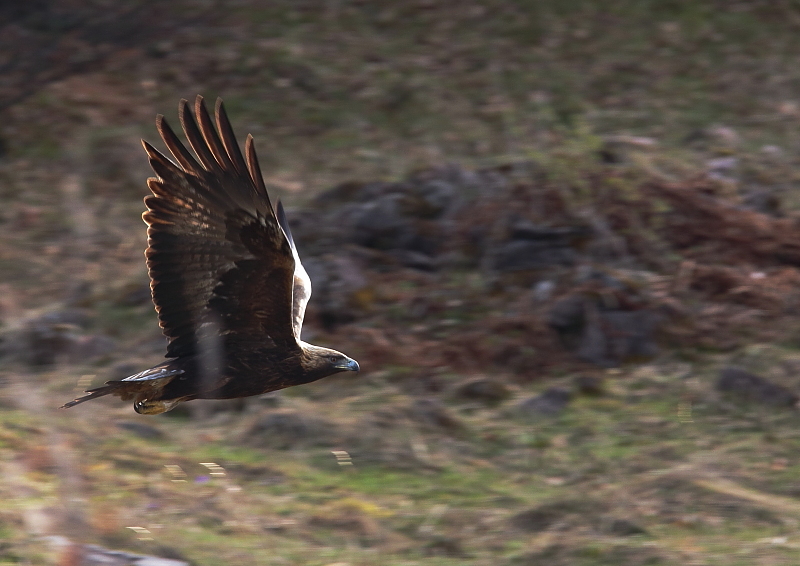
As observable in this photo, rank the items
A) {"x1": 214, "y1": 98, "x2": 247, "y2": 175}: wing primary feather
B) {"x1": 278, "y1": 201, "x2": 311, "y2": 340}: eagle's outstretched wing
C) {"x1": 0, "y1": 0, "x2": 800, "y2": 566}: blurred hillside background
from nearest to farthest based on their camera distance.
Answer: {"x1": 214, "y1": 98, "x2": 247, "y2": 175}: wing primary feather < {"x1": 278, "y1": 201, "x2": 311, "y2": 340}: eagle's outstretched wing < {"x1": 0, "y1": 0, "x2": 800, "y2": 566}: blurred hillside background

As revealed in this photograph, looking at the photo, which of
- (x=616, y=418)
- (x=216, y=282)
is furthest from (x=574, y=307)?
(x=216, y=282)

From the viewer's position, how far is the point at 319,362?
525 centimetres

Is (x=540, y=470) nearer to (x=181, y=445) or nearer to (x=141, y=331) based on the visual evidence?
(x=181, y=445)

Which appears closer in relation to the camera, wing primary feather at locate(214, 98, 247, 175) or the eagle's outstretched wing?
wing primary feather at locate(214, 98, 247, 175)

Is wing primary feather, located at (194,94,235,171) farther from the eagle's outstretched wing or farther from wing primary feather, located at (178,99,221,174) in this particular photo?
the eagle's outstretched wing

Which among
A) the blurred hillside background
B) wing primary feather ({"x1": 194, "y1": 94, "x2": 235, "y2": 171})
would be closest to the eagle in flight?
wing primary feather ({"x1": 194, "y1": 94, "x2": 235, "y2": 171})

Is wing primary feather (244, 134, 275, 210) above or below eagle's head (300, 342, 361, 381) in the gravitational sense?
above

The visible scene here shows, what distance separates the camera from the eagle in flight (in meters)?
4.70

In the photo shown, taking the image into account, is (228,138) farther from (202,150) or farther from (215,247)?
(215,247)

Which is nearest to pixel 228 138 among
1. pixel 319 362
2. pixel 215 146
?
pixel 215 146

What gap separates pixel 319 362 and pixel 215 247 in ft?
2.56

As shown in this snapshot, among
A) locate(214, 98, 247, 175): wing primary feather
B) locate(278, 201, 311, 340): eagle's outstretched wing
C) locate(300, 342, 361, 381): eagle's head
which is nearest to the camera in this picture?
locate(214, 98, 247, 175): wing primary feather

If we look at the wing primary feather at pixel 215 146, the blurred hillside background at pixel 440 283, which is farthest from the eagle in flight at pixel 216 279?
the blurred hillside background at pixel 440 283

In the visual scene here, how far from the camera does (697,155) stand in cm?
1053
